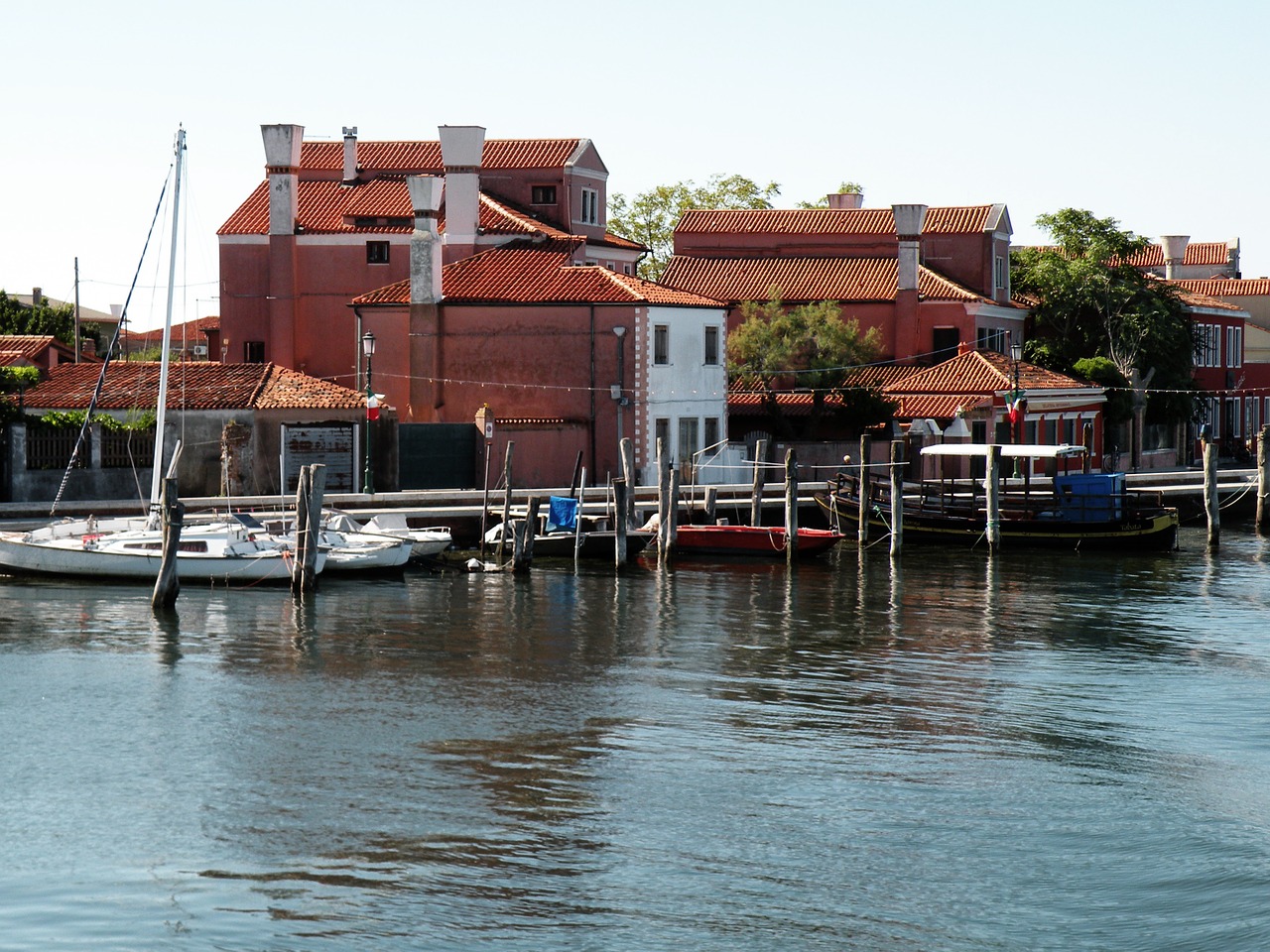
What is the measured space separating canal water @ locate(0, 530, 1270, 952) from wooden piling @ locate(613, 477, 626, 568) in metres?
5.84

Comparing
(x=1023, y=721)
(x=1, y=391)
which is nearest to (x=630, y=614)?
(x=1023, y=721)

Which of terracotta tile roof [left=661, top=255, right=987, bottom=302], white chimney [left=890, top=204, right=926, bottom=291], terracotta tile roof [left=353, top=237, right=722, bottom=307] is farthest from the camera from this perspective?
terracotta tile roof [left=661, top=255, right=987, bottom=302]

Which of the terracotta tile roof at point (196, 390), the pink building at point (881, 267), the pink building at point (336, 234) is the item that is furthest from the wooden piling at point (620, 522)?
the pink building at point (881, 267)

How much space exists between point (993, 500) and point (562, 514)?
38.0 ft

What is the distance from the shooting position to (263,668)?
27.9 meters

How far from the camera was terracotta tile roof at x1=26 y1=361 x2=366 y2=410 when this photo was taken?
4672cm

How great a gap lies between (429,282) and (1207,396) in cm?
4029

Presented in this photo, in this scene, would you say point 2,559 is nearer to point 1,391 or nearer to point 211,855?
point 1,391

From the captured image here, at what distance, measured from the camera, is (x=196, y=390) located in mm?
47406

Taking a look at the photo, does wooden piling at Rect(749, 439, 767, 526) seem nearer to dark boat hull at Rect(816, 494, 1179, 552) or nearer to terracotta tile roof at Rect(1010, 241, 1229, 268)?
dark boat hull at Rect(816, 494, 1179, 552)

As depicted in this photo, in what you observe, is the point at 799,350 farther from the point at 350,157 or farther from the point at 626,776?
the point at 626,776

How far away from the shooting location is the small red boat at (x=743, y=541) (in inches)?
1756

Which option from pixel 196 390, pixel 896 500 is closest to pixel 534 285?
pixel 196 390

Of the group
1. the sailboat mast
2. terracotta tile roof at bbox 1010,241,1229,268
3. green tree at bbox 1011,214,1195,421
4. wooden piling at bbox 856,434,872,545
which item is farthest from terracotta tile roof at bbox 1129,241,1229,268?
the sailboat mast
